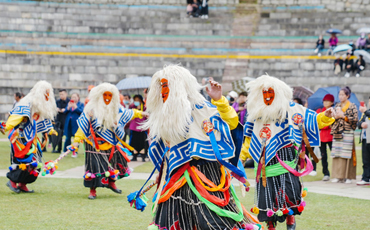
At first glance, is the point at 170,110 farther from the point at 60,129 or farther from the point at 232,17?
the point at 232,17

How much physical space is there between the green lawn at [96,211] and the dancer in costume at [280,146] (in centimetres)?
77

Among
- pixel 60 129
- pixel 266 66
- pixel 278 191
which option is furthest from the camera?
pixel 266 66

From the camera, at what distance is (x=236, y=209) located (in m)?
4.96

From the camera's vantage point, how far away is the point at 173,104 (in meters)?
4.90

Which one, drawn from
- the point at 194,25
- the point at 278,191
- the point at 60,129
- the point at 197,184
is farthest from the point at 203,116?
the point at 194,25

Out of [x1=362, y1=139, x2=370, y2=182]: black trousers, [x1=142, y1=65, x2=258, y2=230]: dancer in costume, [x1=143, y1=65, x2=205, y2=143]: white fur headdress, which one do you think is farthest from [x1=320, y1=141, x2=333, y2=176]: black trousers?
[x1=143, y1=65, x2=205, y2=143]: white fur headdress

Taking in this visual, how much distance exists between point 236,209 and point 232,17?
2260 centimetres

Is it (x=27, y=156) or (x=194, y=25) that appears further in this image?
(x=194, y=25)

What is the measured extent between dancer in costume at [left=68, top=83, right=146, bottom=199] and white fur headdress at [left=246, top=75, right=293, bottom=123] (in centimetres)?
311

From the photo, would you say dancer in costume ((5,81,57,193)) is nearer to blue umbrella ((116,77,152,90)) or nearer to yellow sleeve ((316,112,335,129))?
yellow sleeve ((316,112,335,129))

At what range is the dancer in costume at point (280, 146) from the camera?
6352 mm

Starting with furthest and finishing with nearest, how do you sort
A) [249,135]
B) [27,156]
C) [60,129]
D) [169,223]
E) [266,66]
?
[266,66] → [60,129] → [27,156] → [249,135] → [169,223]

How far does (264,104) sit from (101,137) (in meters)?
3.48

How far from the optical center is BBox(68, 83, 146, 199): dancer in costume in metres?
9.03
